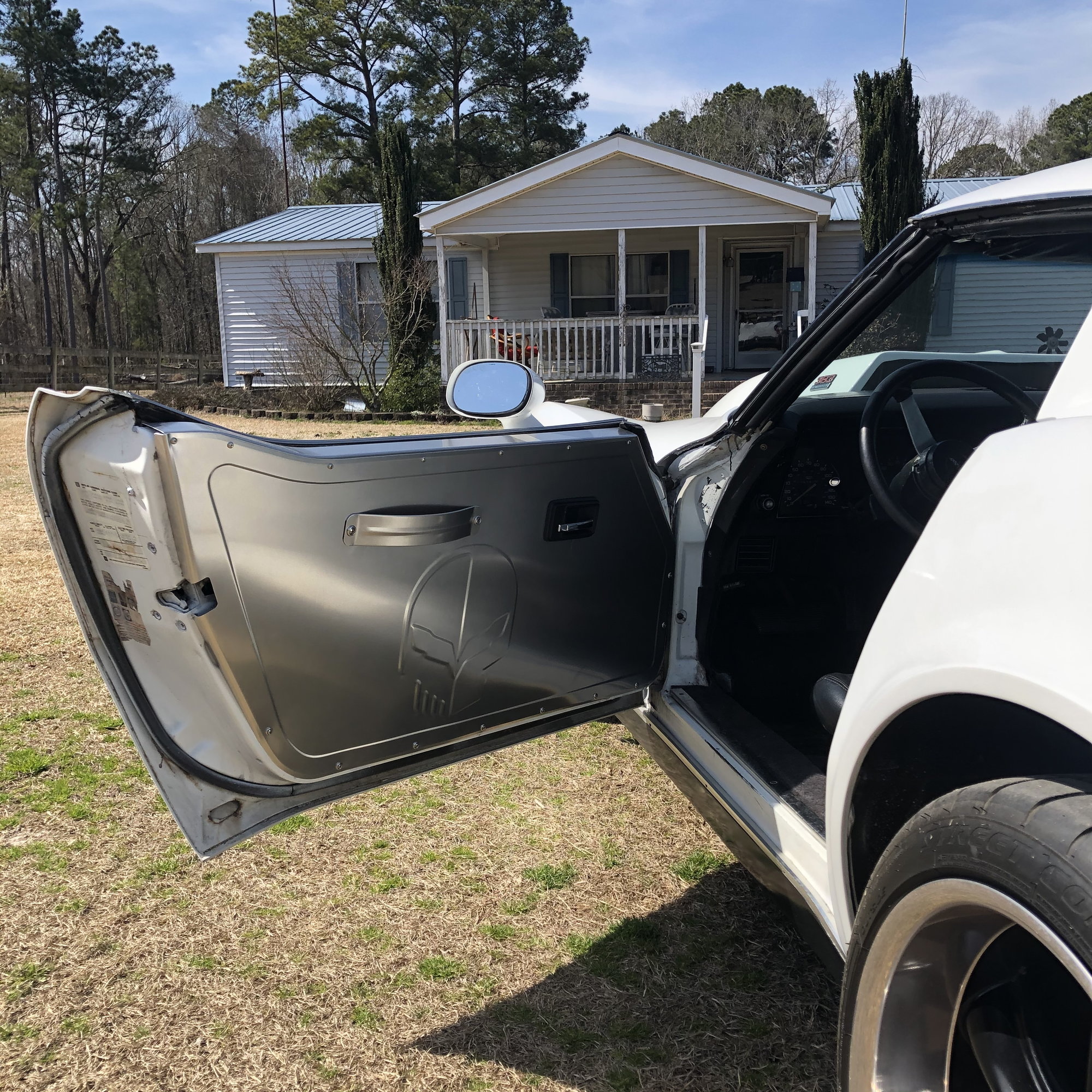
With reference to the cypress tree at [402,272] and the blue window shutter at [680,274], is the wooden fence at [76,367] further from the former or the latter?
the blue window shutter at [680,274]

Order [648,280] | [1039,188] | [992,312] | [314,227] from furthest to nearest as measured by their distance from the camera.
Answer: [314,227], [648,280], [992,312], [1039,188]

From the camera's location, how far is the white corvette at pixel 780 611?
1.22 m

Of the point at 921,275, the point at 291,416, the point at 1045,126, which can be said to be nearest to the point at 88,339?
the point at 291,416

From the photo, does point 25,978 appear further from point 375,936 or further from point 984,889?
point 984,889

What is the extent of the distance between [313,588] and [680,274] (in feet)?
57.9

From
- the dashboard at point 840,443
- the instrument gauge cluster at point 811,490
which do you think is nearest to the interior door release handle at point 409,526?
the dashboard at point 840,443

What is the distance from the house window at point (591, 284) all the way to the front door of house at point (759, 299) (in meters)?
2.38

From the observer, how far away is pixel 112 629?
1913mm

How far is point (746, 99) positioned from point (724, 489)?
43.0m

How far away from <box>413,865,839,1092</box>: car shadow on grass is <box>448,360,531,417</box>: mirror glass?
172 centimetres

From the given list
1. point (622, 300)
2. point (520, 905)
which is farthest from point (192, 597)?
point (622, 300)

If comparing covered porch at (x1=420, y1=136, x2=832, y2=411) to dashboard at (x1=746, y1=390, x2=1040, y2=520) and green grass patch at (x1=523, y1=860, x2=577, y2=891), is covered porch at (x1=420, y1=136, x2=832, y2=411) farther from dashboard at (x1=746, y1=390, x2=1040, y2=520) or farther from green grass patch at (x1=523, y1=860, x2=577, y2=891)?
green grass patch at (x1=523, y1=860, x2=577, y2=891)

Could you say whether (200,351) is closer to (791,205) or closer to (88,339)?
(88,339)

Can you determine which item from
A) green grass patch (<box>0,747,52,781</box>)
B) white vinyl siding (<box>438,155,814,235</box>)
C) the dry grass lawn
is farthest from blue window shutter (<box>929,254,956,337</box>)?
white vinyl siding (<box>438,155,814,235</box>)
